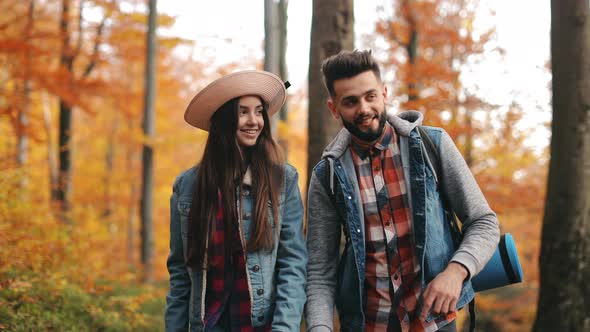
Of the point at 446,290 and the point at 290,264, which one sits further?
the point at 290,264

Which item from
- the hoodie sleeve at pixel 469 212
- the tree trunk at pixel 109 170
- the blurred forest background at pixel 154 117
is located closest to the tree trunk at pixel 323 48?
the blurred forest background at pixel 154 117

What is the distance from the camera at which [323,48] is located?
4.91 metres

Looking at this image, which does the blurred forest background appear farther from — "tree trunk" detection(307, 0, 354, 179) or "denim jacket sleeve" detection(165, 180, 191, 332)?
"denim jacket sleeve" detection(165, 180, 191, 332)

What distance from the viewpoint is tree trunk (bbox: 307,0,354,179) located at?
4.89 m

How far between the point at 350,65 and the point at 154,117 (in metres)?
11.7

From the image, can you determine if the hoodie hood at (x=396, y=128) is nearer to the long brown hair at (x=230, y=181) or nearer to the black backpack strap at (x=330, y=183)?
the black backpack strap at (x=330, y=183)

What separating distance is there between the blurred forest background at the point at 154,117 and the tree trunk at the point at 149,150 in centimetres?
3

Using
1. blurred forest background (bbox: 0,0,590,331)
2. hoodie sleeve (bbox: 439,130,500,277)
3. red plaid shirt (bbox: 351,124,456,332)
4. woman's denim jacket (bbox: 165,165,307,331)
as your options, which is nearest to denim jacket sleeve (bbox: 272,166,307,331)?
woman's denim jacket (bbox: 165,165,307,331)

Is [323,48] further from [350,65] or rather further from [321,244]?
[321,244]

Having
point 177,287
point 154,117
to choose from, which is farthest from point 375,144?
point 154,117

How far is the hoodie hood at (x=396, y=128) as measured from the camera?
2.72 meters

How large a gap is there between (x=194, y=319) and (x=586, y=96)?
4.20 meters

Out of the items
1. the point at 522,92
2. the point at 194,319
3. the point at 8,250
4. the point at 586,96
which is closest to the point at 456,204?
the point at 194,319

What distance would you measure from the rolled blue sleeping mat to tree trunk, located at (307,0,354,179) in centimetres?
248
